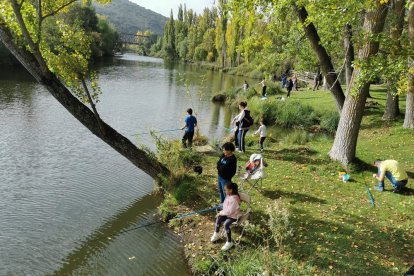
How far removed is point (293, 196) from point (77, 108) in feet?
20.1

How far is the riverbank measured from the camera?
649 cm

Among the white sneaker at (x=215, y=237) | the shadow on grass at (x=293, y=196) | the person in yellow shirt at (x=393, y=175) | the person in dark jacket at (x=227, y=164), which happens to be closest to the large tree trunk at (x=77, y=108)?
the person in dark jacket at (x=227, y=164)

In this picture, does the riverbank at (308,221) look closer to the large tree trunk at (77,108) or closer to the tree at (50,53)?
the large tree trunk at (77,108)

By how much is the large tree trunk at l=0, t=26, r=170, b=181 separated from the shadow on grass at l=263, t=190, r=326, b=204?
10.2 feet

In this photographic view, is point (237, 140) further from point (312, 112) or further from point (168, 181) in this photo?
point (312, 112)

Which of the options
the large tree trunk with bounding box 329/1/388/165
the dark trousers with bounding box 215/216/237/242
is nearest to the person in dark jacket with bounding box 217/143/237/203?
the dark trousers with bounding box 215/216/237/242

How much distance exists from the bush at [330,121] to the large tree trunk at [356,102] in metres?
8.40

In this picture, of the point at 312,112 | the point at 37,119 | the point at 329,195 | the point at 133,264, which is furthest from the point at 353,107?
the point at 37,119

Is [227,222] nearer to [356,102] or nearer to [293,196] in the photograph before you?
[293,196]

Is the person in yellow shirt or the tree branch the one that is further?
the person in yellow shirt

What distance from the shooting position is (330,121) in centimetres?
2019

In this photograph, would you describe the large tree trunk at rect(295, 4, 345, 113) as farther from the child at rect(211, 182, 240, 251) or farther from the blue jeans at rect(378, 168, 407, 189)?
the child at rect(211, 182, 240, 251)

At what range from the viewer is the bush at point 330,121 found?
1989 centimetres

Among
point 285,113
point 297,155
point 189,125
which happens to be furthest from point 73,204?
point 285,113
